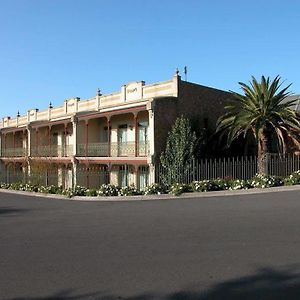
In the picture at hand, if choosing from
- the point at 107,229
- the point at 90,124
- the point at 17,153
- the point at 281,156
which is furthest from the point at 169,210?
the point at 17,153

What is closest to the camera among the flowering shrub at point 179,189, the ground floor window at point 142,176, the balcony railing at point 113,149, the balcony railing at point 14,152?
the flowering shrub at point 179,189

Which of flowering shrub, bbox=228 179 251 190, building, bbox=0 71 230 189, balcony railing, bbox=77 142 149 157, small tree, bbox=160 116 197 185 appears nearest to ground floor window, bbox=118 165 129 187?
building, bbox=0 71 230 189

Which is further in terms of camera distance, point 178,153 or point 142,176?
point 142,176

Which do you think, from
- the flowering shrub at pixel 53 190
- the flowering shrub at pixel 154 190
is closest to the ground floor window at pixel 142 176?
the flowering shrub at pixel 53 190

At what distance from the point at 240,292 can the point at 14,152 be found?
4013 centimetres

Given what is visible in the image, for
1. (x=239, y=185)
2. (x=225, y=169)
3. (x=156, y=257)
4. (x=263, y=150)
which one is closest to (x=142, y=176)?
(x=225, y=169)

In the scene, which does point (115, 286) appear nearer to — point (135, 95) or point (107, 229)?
point (107, 229)

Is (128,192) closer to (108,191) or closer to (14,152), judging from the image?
(108,191)

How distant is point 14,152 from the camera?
42969 mm

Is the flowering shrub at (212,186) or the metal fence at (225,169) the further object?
the metal fence at (225,169)

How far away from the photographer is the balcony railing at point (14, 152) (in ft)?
136

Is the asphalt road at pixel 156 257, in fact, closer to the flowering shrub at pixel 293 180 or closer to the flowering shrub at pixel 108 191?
the flowering shrub at pixel 293 180

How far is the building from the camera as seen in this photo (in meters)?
25.4

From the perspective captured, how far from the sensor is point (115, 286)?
575cm
